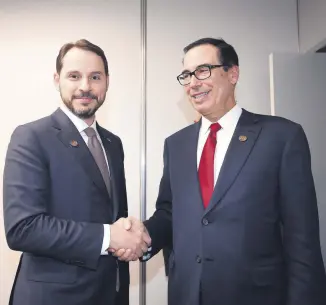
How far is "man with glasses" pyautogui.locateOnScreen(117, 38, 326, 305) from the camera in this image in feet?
4.41

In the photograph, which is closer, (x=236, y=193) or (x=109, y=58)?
(x=236, y=193)

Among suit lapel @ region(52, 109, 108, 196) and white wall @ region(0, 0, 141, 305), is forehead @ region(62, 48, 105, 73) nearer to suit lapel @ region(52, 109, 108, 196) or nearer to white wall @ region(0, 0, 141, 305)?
suit lapel @ region(52, 109, 108, 196)

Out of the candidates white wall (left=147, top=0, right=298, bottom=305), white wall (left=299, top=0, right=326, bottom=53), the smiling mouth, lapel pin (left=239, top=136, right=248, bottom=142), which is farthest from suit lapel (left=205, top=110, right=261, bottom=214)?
white wall (left=299, top=0, right=326, bottom=53)

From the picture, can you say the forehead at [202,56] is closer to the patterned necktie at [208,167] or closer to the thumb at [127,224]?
the patterned necktie at [208,167]

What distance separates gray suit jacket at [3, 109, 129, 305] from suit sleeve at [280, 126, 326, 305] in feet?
2.39

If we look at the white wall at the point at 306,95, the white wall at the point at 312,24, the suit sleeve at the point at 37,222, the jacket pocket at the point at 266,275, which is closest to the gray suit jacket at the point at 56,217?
the suit sleeve at the point at 37,222

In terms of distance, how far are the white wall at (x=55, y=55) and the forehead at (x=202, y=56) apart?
90 centimetres

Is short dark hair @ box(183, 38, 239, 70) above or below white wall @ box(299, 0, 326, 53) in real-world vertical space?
below

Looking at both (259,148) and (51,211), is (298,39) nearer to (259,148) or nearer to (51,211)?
(259,148)

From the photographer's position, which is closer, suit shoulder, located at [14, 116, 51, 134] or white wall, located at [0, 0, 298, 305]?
suit shoulder, located at [14, 116, 51, 134]

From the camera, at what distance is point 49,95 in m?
2.47

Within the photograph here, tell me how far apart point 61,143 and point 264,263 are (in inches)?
37.6

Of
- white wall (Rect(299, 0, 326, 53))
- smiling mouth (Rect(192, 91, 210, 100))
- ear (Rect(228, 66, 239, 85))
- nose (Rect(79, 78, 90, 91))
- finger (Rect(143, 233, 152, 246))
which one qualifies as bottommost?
finger (Rect(143, 233, 152, 246))

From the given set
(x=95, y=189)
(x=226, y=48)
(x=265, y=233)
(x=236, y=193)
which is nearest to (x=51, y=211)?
(x=95, y=189)
